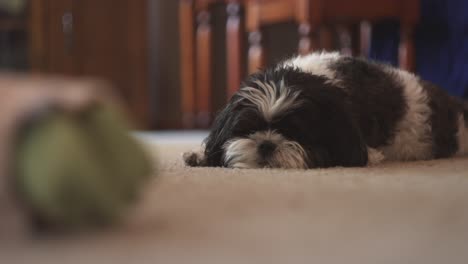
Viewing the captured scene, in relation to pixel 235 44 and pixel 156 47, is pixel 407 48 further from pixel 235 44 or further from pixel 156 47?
pixel 156 47

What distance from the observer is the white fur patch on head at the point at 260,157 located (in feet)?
5.61

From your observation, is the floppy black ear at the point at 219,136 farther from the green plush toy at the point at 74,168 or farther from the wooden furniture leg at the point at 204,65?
the wooden furniture leg at the point at 204,65

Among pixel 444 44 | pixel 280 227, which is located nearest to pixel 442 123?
pixel 444 44

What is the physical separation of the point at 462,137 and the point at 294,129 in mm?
803

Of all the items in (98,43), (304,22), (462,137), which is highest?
(304,22)

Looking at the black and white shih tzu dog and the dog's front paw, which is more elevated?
the black and white shih tzu dog

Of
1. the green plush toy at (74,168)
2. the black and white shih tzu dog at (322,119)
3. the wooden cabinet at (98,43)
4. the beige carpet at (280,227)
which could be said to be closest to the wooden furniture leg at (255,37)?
the black and white shih tzu dog at (322,119)

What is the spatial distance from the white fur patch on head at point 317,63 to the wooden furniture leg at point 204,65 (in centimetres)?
228

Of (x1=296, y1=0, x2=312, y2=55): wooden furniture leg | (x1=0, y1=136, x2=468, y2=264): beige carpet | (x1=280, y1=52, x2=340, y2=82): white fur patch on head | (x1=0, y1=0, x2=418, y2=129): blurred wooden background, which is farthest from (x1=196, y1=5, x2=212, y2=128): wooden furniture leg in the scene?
(x1=0, y1=136, x2=468, y2=264): beige carpet

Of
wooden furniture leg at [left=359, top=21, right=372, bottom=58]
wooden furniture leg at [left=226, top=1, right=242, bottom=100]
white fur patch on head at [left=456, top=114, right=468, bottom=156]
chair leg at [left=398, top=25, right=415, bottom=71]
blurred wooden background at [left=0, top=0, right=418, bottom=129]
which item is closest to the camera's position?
white fur patch on head at [left=456, top=114, right=468, bottom=156]

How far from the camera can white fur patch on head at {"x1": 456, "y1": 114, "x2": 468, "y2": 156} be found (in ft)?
7.45

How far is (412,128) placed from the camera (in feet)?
6.93

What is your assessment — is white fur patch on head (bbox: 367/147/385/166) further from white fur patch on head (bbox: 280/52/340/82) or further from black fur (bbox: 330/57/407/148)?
white fur patch on head (bbox: 280/52/340/82)

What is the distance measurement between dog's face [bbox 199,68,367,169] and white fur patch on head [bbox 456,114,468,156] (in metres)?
0.63
